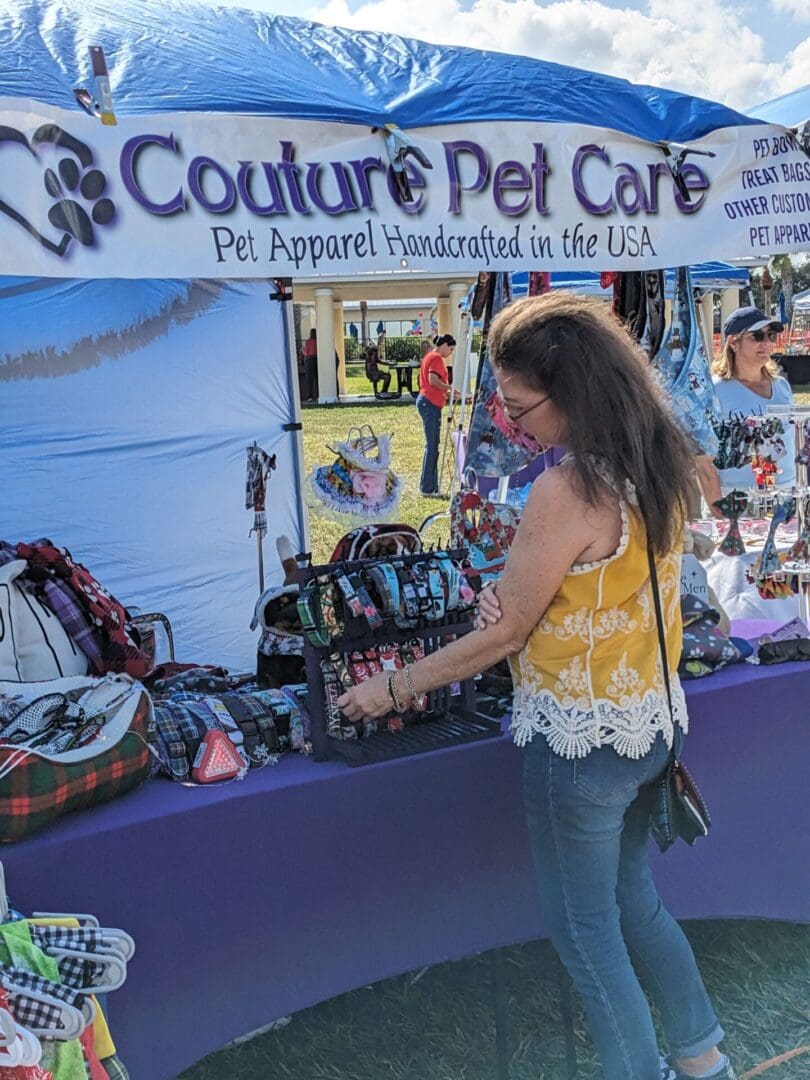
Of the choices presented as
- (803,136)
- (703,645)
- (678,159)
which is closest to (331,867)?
(703,645)

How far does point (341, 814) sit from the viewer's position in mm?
2127

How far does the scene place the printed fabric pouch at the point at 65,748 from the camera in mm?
1792

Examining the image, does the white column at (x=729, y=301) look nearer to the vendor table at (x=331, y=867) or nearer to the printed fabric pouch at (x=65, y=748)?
the vendor table at (x=331, y=867)

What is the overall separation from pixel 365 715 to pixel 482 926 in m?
0.71

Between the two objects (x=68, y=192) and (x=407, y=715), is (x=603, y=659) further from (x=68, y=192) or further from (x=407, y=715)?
(x=68, y=192)

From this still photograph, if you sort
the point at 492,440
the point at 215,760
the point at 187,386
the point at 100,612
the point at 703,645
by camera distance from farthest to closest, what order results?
the point at 187,386 < the point at 492,440 < the point at 100,612 < the point at 703,645 < the point at 215,760

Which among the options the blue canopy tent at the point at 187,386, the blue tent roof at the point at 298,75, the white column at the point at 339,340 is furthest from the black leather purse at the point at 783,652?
the white column at the point at 339,340

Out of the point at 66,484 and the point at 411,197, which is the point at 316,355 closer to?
the point at 66,484

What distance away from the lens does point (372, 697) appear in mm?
1930

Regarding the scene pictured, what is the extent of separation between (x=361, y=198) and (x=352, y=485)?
1058 mm

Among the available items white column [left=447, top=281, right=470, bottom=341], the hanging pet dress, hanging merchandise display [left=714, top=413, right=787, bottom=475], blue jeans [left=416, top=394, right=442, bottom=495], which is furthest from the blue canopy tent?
white column [left=447, top=281, right=470, bottom=341]

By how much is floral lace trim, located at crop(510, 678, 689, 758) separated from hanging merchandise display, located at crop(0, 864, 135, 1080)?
77cm

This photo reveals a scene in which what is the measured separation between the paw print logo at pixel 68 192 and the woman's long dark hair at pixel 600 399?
36.1 inches

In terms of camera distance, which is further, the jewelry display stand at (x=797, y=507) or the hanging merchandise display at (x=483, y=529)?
the jewelry display stand at (x=797, y=507)
